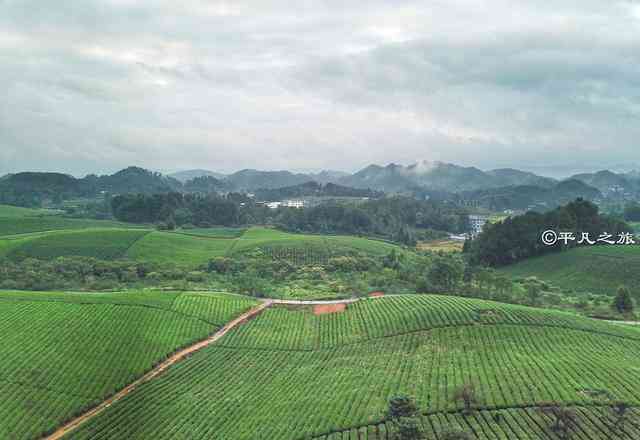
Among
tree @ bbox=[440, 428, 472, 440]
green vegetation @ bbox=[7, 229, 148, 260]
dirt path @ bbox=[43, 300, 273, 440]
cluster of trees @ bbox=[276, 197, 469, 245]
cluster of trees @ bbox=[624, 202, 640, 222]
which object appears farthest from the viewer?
cluster of trees @ bbox=[624, 202, 640, 222]

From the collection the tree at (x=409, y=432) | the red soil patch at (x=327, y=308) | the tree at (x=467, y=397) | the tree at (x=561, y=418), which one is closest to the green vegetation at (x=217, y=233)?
the red soil patch at (x=327, y=308)

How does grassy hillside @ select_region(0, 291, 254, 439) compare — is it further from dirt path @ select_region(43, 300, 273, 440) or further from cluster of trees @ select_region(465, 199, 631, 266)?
cluster of trees @ select_region(465, 199, 631, 266)

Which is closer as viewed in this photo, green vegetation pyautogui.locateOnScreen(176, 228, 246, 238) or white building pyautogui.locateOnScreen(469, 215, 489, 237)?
green vegetation pyautogui.locateOnScreen(176, 228, 246, 238)

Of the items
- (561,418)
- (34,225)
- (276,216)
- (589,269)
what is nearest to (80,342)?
(561,418)

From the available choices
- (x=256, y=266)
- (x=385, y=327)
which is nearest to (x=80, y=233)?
(x=256, y=266)

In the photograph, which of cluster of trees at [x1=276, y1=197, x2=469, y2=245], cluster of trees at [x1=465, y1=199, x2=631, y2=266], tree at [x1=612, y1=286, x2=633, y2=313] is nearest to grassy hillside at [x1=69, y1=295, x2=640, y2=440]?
tree at [x1=612, y1=286, x2=633, y2=313]
